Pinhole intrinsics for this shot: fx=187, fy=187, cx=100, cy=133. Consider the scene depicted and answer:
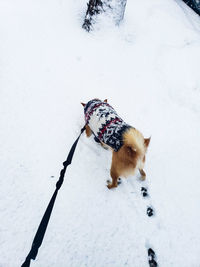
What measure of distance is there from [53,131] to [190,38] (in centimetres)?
421

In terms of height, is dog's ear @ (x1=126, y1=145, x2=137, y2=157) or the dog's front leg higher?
dog's ear @ (x1=126, y1=145, x2=137, y2=157)

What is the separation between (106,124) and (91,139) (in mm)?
715

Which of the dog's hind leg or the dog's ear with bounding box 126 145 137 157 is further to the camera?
the dog's hind leg

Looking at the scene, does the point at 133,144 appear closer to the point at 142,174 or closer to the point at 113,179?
the point at 113,179

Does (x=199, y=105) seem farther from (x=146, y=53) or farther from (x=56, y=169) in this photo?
(x=56, y=169)

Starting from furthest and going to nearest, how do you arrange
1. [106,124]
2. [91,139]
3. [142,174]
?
[91,139] → [142,174] → [106,124]

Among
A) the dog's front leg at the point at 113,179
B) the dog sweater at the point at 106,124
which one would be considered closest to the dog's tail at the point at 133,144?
the dog sweater at the point at 106,124

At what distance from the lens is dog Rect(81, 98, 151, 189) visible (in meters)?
1.98

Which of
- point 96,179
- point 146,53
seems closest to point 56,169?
point 96,179

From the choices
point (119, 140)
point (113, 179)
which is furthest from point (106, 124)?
point (113, 179)

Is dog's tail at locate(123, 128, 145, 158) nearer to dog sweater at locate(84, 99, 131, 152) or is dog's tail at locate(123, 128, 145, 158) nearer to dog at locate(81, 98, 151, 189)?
dog at locate(81, 98, 151, 189)

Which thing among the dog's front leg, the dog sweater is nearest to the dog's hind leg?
the dog's front leg

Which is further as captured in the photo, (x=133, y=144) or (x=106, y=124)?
(x=106, y=124)

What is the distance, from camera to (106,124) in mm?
2354
